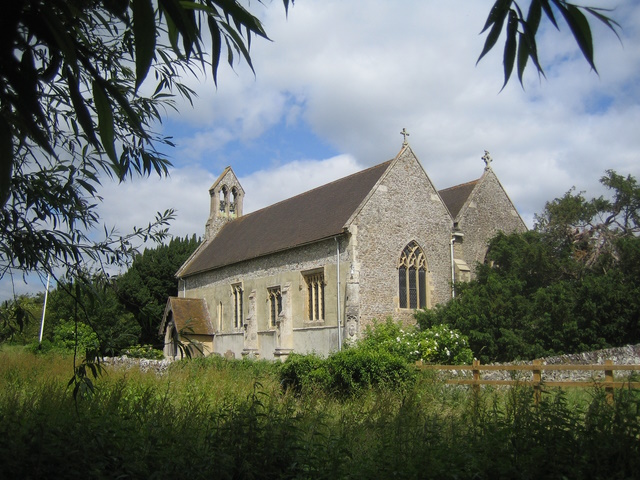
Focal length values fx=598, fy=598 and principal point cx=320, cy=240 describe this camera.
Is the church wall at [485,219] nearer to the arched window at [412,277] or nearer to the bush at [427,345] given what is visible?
the arched window at [412,277]

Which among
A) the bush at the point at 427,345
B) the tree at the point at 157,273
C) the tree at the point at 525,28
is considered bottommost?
the bush at the point at 427,345

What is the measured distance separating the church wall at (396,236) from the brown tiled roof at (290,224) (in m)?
0.69

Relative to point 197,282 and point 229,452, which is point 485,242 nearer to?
point 197,282

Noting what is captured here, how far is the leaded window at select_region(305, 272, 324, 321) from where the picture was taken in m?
22.1

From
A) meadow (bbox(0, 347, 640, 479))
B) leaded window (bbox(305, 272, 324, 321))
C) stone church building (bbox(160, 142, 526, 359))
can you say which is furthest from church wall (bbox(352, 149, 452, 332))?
meadow (bbox(0, 347, 640, 479))

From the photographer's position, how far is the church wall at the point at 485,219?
957 inches

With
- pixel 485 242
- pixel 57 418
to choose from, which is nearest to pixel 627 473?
pixel 57 418

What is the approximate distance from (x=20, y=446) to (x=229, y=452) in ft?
5.29

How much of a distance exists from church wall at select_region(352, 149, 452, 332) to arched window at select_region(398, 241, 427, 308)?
0.23 m

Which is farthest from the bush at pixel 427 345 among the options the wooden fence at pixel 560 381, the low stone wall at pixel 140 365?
the low stone wall at pixel 140 365

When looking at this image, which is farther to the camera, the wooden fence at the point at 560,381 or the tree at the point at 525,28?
the wooden fence at the point at 560,381

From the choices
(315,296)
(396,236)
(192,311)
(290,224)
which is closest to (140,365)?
(315,296)

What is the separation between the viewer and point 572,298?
1747cm

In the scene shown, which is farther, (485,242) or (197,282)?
(197,282)
